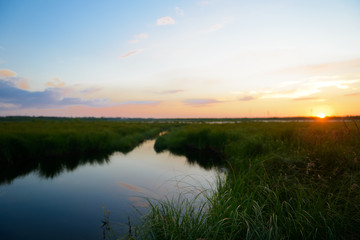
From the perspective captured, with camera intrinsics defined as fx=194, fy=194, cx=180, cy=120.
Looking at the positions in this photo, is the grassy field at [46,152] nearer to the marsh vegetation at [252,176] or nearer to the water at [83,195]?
the marsh vegetation at [252,176]

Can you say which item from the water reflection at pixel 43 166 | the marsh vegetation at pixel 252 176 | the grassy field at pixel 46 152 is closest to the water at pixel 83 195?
the water reflection at pixel 43 166

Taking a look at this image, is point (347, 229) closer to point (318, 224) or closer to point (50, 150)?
point (318, 224)

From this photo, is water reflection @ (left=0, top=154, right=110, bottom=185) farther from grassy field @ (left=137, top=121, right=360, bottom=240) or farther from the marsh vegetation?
grassy field @ (left=137, top=121, right=360, bottom=240)

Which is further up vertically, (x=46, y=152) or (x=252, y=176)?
(x=252, y=176)

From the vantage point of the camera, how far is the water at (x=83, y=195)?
5844mm

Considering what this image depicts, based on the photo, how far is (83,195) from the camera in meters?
8.36

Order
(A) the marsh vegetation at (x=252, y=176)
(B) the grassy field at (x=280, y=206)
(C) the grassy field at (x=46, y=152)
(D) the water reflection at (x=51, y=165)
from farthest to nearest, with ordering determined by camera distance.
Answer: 1. (C) the grassy field at (x=46, y=152)
2. (D) the water reflection at (x=51, y=165)
3. (A) the marsh vegetation at (x=252, y=176)
4. (B) the grassy field at (x=280, y=206)

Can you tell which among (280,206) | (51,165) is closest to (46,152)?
(51,165)

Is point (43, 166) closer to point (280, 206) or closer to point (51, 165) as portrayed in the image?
point (51, 165)

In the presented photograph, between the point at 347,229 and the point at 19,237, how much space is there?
25.7ft

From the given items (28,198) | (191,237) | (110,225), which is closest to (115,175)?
(28,198)

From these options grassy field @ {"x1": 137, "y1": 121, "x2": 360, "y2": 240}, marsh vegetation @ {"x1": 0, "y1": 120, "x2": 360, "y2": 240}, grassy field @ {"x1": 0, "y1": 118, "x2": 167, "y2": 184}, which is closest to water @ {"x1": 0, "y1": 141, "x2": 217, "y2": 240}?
grassy field @ {"x1": 0, "y1": 118, "x2": 167, "y2": 184}

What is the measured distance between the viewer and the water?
5.84 metres

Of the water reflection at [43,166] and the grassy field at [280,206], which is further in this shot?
the water reflection at [43,166]
